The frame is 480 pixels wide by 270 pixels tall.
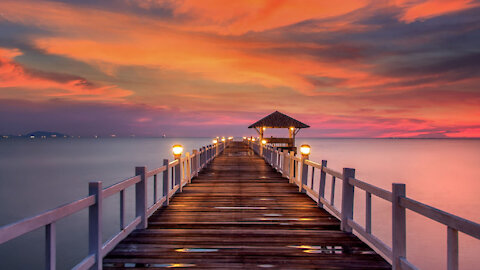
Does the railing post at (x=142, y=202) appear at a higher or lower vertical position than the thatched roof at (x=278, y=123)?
lower

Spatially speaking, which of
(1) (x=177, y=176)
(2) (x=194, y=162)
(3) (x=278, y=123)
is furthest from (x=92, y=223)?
(3) (x=278, y=123)

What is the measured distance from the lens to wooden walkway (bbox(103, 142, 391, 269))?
15.6ft

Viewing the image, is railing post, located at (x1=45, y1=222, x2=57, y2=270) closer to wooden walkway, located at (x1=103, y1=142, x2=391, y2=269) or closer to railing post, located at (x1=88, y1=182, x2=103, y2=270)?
railing post, located at (x1=88, y1=182, x2=103, y2=270)

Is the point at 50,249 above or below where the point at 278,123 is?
below

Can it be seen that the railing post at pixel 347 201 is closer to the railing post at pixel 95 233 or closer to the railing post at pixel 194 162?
the railing post at pixel 95 233

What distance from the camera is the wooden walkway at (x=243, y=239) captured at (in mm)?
4758

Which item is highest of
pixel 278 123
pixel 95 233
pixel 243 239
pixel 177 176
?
pixel 278 123

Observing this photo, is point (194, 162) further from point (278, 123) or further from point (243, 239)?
point (278, 123)

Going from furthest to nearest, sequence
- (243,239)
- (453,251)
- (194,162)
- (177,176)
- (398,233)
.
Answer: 1. (194,162)
2. (177,176)
3. (243,239)
4. (398,233)
5. (453,251)

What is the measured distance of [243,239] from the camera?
577 cm

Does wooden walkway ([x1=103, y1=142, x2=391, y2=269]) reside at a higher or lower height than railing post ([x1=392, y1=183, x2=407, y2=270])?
lower

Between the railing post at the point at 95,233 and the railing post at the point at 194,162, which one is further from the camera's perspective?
the railing post at the point at 194,162

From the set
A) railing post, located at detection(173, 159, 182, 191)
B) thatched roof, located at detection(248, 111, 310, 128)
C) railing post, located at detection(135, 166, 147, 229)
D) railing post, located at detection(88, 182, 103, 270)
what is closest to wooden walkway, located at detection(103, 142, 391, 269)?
railing post, located at detection(135, 166, 147, 229)

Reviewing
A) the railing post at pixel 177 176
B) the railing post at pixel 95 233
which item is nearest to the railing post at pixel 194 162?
the railing post at pixel 177 176
